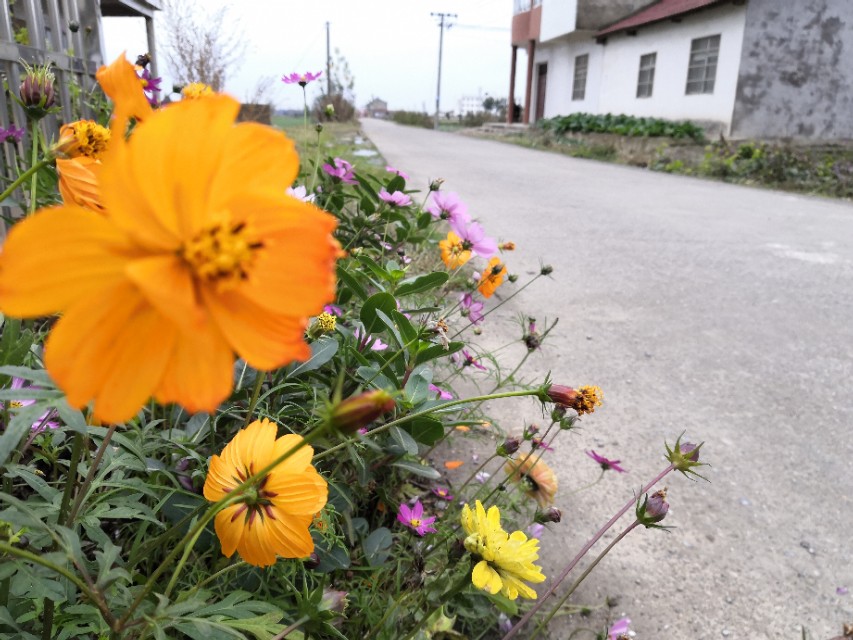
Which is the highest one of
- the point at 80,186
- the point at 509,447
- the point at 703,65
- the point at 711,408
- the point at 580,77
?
the point at 580,77

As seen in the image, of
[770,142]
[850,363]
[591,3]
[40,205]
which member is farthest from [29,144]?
[591,3]

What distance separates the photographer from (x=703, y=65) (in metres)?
11.8

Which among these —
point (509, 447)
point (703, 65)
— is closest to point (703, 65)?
point (703, 65)

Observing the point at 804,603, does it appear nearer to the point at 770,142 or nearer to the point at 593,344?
the point at 593,344

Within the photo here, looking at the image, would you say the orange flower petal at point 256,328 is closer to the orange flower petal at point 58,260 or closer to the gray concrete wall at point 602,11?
the orange flower petal at point 58,260

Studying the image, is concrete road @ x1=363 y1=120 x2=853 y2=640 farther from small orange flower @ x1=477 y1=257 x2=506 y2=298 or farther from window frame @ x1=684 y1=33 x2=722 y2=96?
window frame @ x1=684 y1=33 x2=722 y2=96

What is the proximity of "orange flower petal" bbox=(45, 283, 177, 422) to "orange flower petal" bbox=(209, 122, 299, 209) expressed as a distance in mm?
72

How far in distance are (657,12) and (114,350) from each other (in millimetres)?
14931

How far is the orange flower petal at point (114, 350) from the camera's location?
0.34m

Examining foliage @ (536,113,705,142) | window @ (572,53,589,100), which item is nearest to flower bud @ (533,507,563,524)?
foliage @ (536,113,705,142)

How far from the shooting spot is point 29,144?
290 cm

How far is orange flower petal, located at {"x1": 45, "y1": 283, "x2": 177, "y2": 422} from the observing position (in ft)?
1.11

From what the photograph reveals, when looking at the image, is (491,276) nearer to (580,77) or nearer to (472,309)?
(472,309)

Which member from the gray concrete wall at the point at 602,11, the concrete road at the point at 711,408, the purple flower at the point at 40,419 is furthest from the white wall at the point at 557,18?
the purple flower at the point at 40,419
